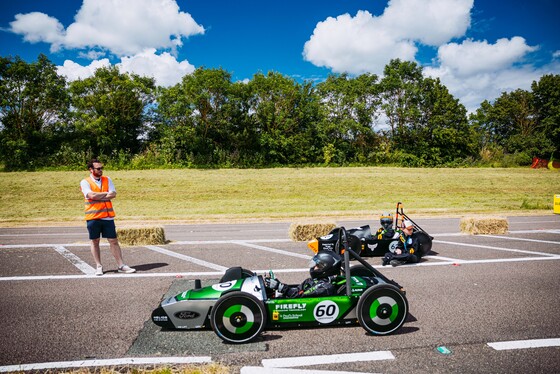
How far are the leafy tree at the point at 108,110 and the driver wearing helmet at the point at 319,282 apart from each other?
3404cm

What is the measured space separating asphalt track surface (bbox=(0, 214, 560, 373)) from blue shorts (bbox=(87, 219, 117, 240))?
0.93 metres

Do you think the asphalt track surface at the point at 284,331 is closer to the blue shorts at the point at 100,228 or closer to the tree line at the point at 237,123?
the blue shorts at the point at 100,228

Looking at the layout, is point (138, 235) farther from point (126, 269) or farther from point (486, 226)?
point (486, 226)

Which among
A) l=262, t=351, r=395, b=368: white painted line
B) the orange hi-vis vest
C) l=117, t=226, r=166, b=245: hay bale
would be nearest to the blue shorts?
the orange hi-vis vest

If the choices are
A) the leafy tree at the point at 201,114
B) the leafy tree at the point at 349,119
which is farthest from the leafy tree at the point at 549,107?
the leafy tree at the point at 201,114

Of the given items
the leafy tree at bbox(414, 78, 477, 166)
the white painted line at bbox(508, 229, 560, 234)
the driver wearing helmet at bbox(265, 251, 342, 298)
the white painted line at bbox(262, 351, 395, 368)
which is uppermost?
the leafy tree at bbox(414, 78, 477, 166)

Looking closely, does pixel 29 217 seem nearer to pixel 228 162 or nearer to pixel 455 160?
pixel 228 162

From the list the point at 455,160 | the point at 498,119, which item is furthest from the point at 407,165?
the point at 498,119

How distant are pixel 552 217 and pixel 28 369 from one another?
21.7 m

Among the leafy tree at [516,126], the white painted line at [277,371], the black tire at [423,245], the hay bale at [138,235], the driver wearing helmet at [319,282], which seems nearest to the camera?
the white painted line at [277,371]

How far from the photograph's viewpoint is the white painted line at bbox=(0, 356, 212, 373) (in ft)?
13.5

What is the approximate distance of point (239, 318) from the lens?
4.73m

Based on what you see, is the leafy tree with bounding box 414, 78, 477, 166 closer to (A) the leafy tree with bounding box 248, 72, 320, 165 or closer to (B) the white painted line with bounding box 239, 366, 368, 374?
(A) the leafy tree with bounding box 248, 72, 320, 165

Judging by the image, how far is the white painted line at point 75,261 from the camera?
8.25m
